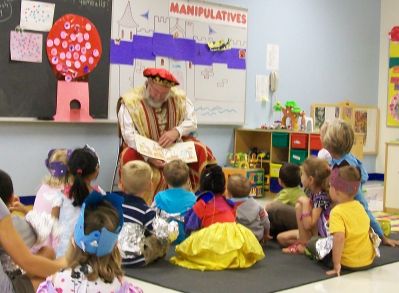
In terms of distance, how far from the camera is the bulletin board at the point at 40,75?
541 centimetres

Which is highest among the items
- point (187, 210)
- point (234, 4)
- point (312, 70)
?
point (234, 4)

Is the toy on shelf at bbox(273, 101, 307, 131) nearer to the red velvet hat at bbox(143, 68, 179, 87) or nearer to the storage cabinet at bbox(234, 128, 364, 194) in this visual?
the storage cabinet at bbox(234, 128, 364, 194)

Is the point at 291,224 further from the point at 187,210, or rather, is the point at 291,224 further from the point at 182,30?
the point at 182,30

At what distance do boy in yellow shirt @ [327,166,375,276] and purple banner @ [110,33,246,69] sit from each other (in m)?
2.92

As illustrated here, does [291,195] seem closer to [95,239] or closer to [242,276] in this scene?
[242,276]

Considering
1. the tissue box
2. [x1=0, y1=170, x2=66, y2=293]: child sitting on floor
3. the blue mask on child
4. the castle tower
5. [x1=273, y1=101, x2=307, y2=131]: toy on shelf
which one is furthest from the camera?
[x1=273, y1=101, x2=307, y2=131]: toy on shelf

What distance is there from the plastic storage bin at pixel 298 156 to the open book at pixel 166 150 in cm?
183

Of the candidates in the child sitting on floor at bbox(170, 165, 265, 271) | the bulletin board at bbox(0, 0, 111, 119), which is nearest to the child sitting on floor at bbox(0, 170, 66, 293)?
the child sitting on floor at bbox(170, 165, 265, 271)

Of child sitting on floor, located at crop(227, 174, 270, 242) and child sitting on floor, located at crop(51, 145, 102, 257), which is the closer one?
child sitting on floor, located at crop(51, 145, 102, 257)

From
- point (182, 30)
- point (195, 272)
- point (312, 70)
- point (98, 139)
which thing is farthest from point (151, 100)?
A: point (312, 70)

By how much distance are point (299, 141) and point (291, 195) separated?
2.40 meters

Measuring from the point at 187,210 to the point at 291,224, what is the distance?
0.82 metres

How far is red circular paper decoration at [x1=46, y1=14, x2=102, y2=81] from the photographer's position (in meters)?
5.66

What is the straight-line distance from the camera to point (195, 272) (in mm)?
3748
